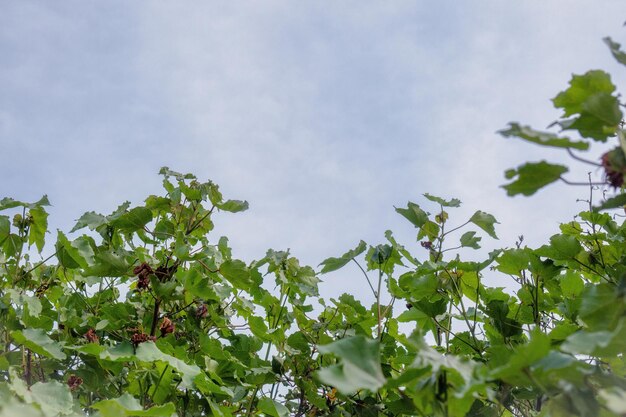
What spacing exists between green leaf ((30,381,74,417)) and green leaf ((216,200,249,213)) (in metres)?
1.37

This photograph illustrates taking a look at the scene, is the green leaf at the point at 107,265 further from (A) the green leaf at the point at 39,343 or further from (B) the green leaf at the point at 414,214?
(B) the green leaf at the point at 414,214

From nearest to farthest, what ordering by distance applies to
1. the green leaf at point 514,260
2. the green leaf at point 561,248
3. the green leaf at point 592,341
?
the green leaf at point 592,341 → the green leaf at point 561,248 → the green leaf at point 514,260

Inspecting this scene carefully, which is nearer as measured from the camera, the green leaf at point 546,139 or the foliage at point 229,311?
the green leaf at point 546,139

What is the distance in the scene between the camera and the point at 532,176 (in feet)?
4.04

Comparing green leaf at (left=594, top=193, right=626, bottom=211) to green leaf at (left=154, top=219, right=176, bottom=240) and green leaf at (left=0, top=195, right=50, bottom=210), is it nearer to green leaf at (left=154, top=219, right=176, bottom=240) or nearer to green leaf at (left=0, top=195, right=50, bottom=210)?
green leaf at (left=154, top=219, right=176, bottom=240)

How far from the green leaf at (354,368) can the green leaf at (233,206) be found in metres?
1.90

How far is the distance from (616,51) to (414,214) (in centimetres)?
170

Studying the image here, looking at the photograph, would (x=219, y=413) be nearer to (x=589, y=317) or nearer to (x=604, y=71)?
(x=589, y=317)

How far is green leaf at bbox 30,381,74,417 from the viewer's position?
1747 mm

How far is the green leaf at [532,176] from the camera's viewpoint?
1.21 m

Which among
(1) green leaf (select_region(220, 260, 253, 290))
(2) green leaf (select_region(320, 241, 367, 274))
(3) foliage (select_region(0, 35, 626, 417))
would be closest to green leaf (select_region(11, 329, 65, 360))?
(3) foliage (select_region(0, 35, 626, 417))

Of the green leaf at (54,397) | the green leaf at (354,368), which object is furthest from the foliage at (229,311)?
the green leaf at (354,368)

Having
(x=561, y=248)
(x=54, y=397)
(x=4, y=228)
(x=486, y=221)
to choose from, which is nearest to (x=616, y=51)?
(x=561, y=248)

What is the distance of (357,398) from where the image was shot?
2.88 meters
